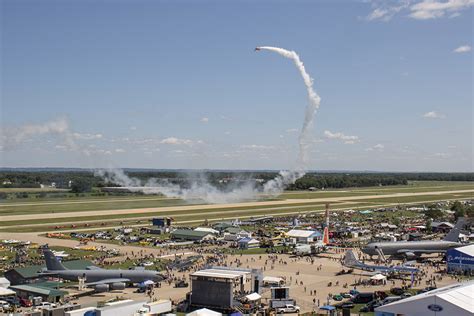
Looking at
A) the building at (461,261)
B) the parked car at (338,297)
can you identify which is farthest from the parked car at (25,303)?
the building at (461,261)

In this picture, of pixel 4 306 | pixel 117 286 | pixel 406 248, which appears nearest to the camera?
pixel 4 306

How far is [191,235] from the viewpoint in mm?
82625

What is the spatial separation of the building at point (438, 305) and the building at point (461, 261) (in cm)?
2571

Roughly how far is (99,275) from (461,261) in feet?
126

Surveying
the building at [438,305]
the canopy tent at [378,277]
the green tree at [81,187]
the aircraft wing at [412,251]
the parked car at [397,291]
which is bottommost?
the parked car at [397,291]

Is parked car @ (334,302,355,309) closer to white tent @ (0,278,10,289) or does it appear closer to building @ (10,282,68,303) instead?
building @ (10,282,68,303)

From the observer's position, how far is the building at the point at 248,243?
76125mm

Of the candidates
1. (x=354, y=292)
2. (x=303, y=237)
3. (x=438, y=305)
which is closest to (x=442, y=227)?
(x=303, y=237)

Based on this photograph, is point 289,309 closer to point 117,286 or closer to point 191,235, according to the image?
point 117,286

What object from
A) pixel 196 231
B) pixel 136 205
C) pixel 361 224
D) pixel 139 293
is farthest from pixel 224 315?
pixel 136 205

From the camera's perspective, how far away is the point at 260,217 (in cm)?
11331

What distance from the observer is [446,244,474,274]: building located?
5750cm

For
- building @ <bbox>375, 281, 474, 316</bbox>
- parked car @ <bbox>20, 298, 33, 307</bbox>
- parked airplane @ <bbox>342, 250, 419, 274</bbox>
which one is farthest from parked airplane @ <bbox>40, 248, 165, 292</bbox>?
building @ <bbox>375, 281, 474, 316</bbox>

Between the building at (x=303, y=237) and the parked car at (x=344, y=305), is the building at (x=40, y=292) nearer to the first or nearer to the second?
the parked car at (x=344, y=305)
